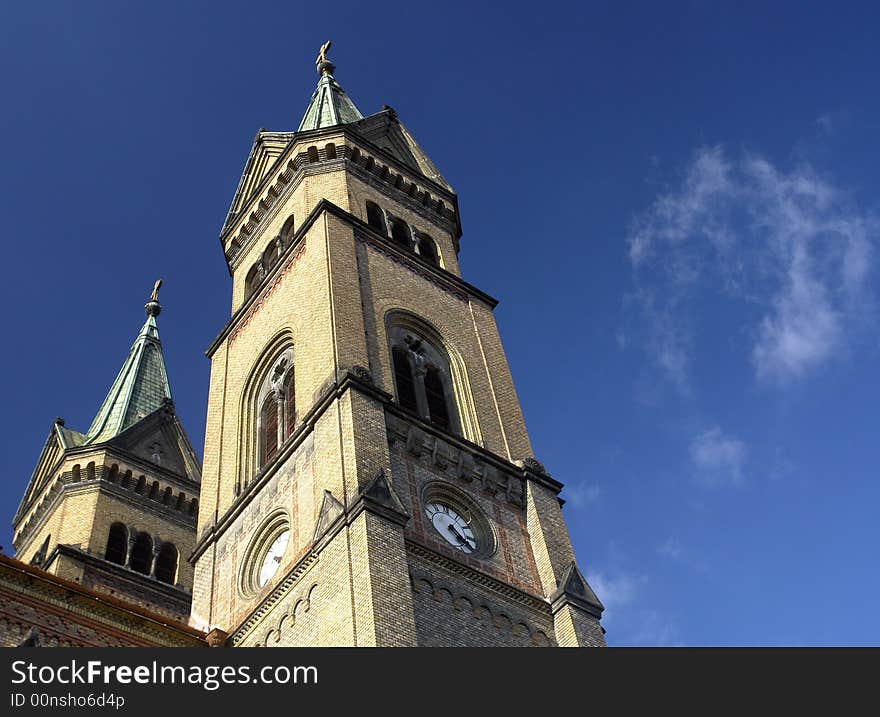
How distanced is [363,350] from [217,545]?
6273mm

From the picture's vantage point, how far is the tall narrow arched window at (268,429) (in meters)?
31.0

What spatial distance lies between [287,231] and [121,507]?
38.4ft

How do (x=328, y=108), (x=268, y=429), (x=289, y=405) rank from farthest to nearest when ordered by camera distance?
(x=328, y=108) → (x=268, y=429) → (x=289, y=405)

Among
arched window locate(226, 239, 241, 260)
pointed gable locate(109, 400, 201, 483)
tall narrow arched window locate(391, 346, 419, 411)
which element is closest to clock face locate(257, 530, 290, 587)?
tall narrow arched window locate(391, 346, 419, 411)

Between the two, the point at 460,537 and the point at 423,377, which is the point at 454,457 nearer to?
the point at 460,537

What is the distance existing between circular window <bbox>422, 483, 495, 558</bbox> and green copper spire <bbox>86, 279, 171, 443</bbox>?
65.4 ft

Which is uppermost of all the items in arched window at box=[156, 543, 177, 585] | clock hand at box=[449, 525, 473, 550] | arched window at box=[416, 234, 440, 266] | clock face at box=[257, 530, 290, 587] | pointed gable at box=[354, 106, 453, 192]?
pointed gable at box=[354, 106, 453, 192]

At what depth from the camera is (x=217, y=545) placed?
1166 inches

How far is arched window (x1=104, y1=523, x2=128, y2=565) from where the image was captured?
127ft

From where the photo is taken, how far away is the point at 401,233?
37.3 m

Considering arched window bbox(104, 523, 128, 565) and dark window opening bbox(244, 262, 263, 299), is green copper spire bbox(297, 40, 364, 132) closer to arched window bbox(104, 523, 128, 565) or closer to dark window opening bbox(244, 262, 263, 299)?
dark window opening bbox(244, 262, 263, 299)

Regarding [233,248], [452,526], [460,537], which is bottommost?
[460,537]

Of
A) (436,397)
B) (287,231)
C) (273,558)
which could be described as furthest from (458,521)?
(287,231)

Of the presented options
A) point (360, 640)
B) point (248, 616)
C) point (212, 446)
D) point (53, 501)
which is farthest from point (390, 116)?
point (360, 640)
